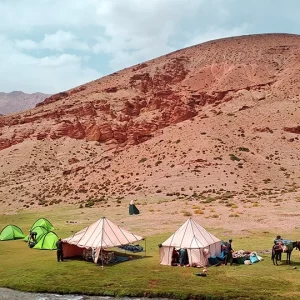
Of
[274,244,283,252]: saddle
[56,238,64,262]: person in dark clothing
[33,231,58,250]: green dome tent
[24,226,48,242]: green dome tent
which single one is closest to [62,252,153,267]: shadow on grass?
[56,238,64,262]: person in dark clothing

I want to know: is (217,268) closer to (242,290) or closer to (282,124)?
(242,290)

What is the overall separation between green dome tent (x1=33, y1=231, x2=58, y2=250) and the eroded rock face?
48.0m

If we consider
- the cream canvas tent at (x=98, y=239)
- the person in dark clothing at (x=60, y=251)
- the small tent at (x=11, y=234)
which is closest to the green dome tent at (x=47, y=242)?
the cream canvas tent at (x=98, y=239)

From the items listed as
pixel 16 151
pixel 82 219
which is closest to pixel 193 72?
pixel 16 151

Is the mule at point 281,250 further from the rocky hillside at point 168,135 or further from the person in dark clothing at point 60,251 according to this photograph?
the rocky hillside at point 168,135

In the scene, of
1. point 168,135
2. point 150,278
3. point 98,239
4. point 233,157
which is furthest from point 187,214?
point 168,135

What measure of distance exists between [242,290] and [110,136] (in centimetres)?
7748

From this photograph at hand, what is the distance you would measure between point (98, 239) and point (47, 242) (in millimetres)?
Result: 6957

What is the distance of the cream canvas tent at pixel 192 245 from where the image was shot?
2266 centimetres

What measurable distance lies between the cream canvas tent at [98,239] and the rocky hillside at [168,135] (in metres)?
25.3

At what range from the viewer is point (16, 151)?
302 ft

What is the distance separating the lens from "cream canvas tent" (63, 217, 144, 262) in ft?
78.3

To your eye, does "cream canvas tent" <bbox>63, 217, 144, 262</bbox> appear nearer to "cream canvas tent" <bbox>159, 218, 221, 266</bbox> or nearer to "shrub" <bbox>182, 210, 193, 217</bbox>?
"cream canvas tent" <bbox>159, 218, 221, 266</bbox>

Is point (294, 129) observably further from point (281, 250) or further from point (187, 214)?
point (281, 250)
